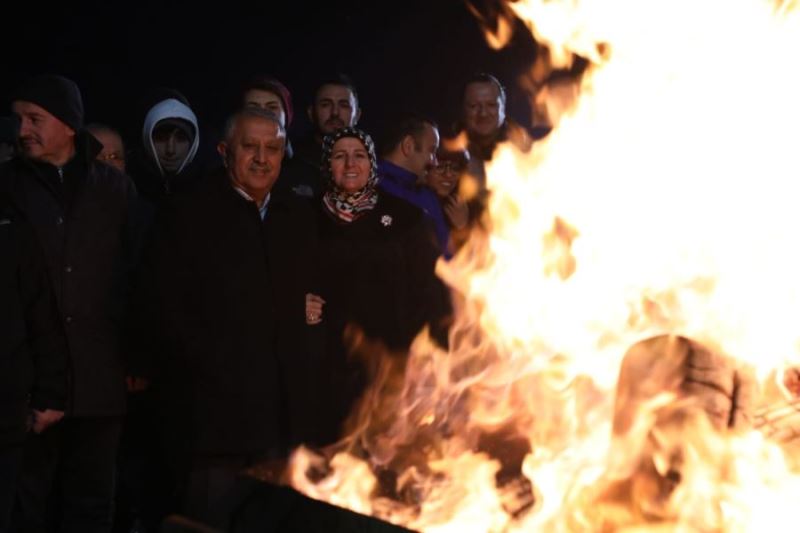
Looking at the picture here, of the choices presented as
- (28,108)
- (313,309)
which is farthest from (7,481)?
(28,108)

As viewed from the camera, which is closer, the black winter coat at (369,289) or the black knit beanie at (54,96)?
the black knit beanie at (54,96)

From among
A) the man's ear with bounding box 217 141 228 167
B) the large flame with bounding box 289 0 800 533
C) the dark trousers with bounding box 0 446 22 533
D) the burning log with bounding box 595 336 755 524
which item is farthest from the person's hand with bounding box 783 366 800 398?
the dark trousers with bounding box 0 446 22 533

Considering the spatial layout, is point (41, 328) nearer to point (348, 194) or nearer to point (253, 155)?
point (253, 155)

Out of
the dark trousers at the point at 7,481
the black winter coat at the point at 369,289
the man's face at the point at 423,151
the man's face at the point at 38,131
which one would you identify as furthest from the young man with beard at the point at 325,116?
the dark trousers at the point at 7,481

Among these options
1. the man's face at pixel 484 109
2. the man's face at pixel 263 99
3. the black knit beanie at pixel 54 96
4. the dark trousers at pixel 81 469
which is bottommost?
the dark trousers at pixel 81 469

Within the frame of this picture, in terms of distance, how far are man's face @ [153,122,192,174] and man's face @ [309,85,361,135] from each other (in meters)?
0.97

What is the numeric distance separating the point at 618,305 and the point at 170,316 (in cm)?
204

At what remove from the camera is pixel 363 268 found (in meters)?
4.92

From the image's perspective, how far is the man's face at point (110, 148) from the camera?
5.34 meters

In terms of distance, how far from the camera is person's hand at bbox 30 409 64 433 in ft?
13.0

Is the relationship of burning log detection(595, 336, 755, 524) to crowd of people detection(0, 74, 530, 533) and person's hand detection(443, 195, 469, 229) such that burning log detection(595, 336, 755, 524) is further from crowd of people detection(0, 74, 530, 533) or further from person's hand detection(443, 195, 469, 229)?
person's hand detection(443, 195, 469, 229)

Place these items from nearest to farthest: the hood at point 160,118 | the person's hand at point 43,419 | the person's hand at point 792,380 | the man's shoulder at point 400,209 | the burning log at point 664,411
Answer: the burning log at point 664,411, the person's hand at point 792,380, the person's hand at point 43,419, the man's shoulder at point 400,209, the hood at point 160,118

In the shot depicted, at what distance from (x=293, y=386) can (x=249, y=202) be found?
868 millimetres

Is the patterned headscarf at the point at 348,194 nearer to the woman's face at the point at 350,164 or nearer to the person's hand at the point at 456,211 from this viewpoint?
the woman's face at the point at 350,164
